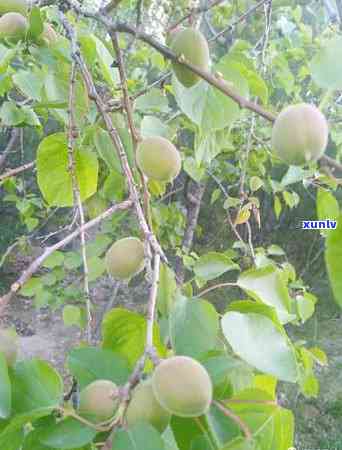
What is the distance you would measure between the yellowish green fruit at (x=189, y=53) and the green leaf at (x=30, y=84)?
0.37 meters

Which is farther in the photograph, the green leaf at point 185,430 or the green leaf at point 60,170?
the green leaf at point 60,170

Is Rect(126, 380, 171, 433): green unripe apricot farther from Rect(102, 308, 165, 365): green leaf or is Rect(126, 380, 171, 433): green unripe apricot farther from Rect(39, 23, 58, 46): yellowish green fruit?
Rect(39, 23, 58, 46): yellowish green fruit

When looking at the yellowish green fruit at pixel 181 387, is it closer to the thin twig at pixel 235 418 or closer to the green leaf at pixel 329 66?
the thin twig at pixel 235 418

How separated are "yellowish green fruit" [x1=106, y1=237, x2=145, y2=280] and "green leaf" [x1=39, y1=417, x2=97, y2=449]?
0.74ft

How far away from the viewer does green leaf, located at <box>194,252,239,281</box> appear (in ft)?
2.67

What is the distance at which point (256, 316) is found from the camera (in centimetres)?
51

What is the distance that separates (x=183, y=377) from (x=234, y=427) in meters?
0.06

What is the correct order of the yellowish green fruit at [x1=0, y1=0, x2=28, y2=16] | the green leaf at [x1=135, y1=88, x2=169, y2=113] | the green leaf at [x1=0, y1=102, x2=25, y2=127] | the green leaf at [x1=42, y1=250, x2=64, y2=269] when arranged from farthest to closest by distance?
the green leaf at [x1=42, y1=250, x2=64, y2=269]
the green leaf at [x1=0, y1=102, x2=25, y2=127]
the green leaf at [x1=135, y1=88, x2=169, y2=113]
the yellowish green fruit at [x1=0, y1=0, x2=28, y2=16]

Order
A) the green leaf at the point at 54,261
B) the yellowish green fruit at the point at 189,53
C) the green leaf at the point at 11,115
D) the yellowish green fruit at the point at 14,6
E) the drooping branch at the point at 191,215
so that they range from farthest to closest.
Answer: the drooping branch at the point at 191,215, the green leaf at the point at 54,261, the green leaf at the point at 11,115, the yellowish green fruit at the point at 14,6, the yellowish green fruit at the point at 189,53

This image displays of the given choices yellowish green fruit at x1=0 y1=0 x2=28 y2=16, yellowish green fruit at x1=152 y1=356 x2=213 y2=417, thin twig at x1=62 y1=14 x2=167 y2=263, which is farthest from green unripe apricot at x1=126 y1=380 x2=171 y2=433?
yellowish green fruit at x1=0 y1=0 x2=28 y2=16

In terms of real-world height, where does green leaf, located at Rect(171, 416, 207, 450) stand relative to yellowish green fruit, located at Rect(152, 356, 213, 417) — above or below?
below

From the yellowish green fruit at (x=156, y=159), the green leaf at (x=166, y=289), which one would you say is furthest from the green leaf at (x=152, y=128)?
the green leaf at (x=166, y=289)

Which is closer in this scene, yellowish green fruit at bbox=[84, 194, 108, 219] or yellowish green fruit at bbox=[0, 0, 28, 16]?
yellowish green fruit at bbox=[0, 0, 28, 16]

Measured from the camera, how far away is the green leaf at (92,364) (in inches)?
19.0
